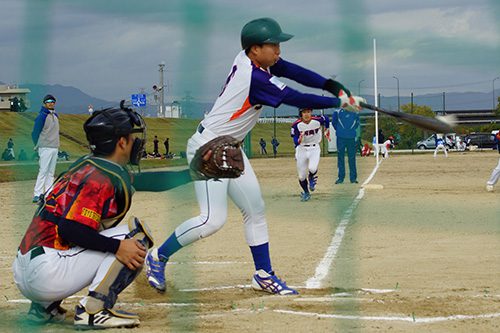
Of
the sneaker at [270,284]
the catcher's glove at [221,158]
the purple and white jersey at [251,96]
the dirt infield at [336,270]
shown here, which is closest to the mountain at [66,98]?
the catcher's glove at [221,158]

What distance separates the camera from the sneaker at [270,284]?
20.5ft

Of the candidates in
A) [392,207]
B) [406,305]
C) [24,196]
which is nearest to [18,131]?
[406,305]

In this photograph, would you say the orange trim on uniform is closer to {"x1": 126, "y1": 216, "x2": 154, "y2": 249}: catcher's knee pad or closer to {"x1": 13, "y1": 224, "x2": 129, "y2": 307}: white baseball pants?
{"x1": 126, "y1": 216, "x2": 154, "y2": 249}: catcher's knee pad

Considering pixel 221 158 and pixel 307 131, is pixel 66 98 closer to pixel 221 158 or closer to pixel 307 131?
pixel 221 158

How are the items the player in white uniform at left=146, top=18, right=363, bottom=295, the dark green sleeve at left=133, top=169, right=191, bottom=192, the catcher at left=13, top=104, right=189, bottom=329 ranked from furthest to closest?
the player in white uniform at left=146, top=18, right=363, bottom=295 → the dark green sleeve at left=133, top=169, right=191, bottom=192 → the catcher at left=13, top=104, right=189, bottom=329

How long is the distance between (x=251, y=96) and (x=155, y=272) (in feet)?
4.71

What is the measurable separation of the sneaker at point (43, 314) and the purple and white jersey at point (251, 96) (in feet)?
5.32

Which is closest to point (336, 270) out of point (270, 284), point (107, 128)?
point (270, 284)

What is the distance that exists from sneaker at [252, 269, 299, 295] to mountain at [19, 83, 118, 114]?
1790 millimetres

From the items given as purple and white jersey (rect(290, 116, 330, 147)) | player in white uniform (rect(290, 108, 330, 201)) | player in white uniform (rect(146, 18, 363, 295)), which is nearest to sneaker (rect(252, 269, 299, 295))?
player in white uniform (rect(146, 18, 363, 295))

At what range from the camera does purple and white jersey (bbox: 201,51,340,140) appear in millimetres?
5723

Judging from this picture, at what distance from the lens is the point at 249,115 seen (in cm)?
617

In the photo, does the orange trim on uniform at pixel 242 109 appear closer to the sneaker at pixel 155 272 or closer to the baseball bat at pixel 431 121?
the baseball bat at pixel 431 121

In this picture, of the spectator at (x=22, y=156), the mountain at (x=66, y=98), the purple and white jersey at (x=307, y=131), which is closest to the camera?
the mountain at (x=66, y=98)
